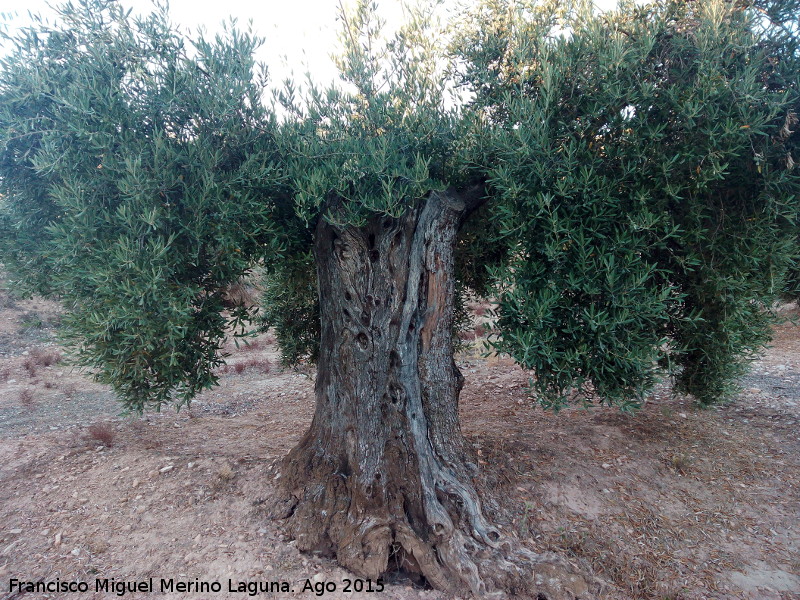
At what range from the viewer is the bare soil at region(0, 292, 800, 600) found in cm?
486

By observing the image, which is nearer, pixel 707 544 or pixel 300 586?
pixel 300 586

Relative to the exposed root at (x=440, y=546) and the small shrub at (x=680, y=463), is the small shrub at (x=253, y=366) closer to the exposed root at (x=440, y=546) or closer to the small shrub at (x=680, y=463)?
the exposed root at (x=440, y=546)

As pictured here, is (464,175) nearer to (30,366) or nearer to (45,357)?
(30,366)

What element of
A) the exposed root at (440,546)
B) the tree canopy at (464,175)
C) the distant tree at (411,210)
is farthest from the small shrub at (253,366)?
the exposed root at (440,546)

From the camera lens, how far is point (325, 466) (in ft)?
18.2

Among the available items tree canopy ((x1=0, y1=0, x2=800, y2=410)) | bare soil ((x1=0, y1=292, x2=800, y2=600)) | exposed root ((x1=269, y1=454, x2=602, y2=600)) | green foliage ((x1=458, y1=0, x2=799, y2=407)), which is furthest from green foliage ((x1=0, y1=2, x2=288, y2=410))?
green foliage ((x1=458, y1=0, x2=799, y2=407))

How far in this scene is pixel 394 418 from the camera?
5.24 meters

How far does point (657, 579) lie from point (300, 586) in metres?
3.38

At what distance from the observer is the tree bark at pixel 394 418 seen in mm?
4879

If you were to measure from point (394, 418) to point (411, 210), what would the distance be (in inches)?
82.7

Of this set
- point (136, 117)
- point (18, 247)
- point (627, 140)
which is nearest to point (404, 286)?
point (627, 140)

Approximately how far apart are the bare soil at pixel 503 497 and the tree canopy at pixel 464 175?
1.05 metres

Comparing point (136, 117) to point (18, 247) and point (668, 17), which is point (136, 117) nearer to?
point (18, 247)

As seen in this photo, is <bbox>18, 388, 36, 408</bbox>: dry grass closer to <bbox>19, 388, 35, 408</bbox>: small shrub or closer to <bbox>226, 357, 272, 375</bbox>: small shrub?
<bbox>19, 388, 35, 408</bbox>: small shrub
